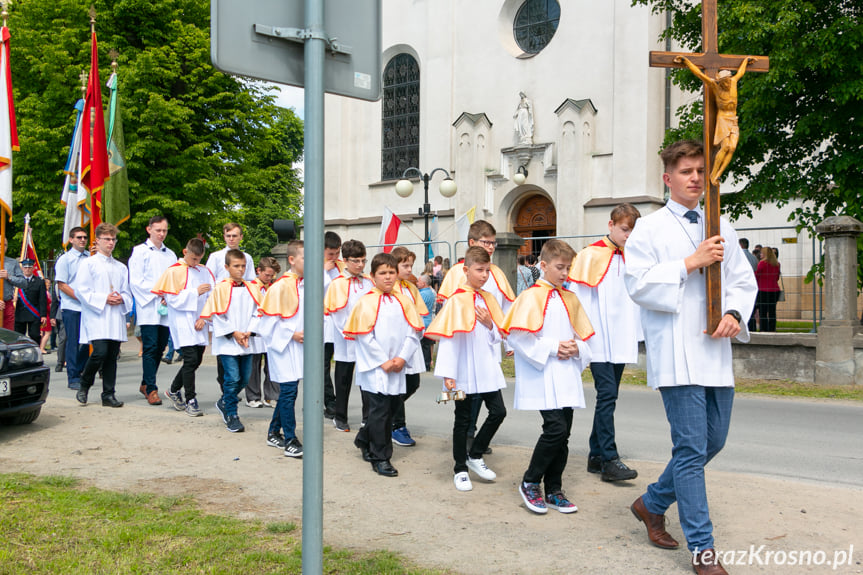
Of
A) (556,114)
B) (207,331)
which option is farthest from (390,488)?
(556,114)

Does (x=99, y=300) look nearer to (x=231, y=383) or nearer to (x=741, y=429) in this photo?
(x=231, y=383)

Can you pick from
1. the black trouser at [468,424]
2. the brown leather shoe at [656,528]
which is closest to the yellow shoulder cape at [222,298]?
the black trouser at [468,424]

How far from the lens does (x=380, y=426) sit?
6.33m

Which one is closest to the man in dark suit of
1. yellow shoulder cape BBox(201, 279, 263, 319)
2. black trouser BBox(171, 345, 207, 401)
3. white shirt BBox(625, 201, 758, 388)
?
black trouser BBox(171, 345, 207, 401)

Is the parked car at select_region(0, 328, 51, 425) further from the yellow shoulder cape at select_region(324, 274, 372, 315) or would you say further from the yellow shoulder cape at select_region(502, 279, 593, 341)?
the yellow shoulder cape at select_region(502, 279, 593, 341)

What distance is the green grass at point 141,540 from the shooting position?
399 centimetres

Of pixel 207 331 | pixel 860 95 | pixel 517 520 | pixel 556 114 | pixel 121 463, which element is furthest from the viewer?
pixel 556 114

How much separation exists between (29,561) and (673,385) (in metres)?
3.37

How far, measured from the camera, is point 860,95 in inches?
468

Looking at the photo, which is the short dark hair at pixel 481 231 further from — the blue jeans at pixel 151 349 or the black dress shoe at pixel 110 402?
the black dress shoe at pixel 110 402

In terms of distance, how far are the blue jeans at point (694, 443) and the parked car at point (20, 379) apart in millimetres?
6104

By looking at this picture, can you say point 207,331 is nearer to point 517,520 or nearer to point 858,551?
point 517,520

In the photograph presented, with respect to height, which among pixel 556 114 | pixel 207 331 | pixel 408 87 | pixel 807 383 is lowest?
pixel 807 383

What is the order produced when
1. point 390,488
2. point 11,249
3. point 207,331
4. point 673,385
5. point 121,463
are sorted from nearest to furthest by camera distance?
point 673,385 < point 390,488 < point 121,463 < point 207,331 < point 11,249
